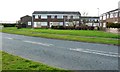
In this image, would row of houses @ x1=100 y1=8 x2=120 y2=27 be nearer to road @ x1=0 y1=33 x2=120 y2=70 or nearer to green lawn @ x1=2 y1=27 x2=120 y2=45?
green lawn @ x1=2 y1=27 x2=120 y2=45

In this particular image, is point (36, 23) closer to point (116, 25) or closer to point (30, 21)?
point (30, 21)

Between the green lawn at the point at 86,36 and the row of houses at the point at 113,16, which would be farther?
the row of houses at the point at 113,16

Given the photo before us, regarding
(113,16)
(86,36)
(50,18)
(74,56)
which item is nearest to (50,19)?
(50,18)

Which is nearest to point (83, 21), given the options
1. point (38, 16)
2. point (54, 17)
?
point (54, 17)

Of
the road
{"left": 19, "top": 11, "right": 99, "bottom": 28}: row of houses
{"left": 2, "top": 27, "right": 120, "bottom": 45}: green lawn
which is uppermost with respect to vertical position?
{"left": 19, "top": 11, "right": 99, "bottom": 28}: row of houses

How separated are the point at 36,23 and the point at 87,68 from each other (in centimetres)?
8968

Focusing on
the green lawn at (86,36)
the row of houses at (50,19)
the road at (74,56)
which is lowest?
the road at (74,56)

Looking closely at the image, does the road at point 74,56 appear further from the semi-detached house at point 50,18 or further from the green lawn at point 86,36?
the semi-detached house at point 50,18

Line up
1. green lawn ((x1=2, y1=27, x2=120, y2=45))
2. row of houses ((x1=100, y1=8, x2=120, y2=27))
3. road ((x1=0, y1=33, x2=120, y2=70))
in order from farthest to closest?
row of houses ((x1=100, y1=8, x2=120, y2=27)), green lawn ((x1=2, y1=27, x2=120, y2=45)), road ((x1=0, y1=33, x2=120, y2=70))

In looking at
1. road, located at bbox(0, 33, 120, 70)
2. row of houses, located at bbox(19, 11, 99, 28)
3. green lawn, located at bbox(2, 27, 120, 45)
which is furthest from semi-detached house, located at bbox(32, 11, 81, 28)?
road, located at bbox(0, 33, 120, 70)

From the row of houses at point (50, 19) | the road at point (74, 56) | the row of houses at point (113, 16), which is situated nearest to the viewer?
the road at point (74, 56)

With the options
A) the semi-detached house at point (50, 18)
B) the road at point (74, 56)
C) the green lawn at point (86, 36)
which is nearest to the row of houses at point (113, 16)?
the semi-detached house at point (50, 18)

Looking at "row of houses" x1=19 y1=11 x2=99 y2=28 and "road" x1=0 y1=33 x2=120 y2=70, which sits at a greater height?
"row of houses" x1=19 y1=11 x2=99 y2=28

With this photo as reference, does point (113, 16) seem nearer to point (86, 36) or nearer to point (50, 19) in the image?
point (50, 19)
